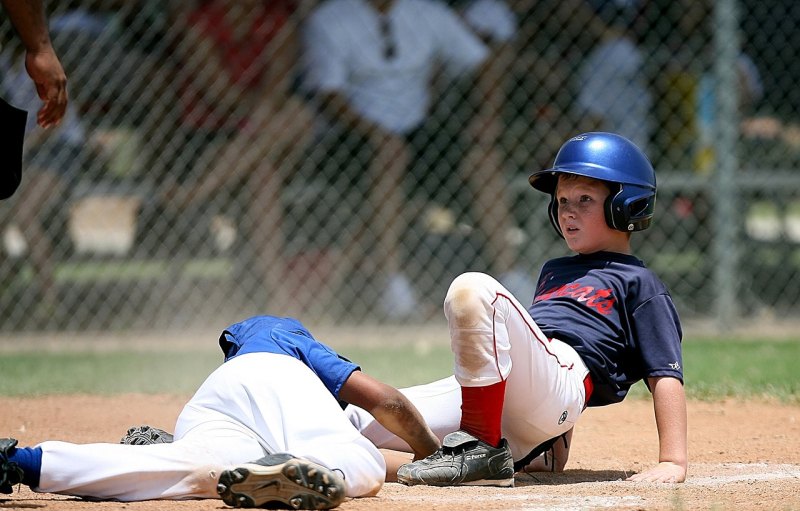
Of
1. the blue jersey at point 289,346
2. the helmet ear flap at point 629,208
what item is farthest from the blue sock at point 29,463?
the helmet ear flap at point 629,208

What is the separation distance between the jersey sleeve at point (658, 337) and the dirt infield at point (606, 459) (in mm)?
332

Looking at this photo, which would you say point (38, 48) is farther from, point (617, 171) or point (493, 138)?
point (493, 138)

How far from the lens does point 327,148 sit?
25.0 ft

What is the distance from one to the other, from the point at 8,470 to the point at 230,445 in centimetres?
54

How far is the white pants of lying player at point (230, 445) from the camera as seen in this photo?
277cm

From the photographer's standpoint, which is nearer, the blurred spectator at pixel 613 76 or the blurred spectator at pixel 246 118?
the blurred spectator at pixel 246 118

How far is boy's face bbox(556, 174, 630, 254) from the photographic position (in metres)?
3.52

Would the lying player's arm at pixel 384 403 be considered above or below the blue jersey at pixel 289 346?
below

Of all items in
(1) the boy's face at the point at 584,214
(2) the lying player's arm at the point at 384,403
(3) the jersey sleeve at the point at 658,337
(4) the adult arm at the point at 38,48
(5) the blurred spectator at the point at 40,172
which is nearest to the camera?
(2) the lying player's arm at the point at 384,403

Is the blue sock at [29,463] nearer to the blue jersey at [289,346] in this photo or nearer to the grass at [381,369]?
the blue jersey at [289,346]

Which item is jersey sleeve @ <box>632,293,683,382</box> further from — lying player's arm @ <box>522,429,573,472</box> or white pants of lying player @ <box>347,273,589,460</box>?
lying player's arm @ <box>522,429,573,472</box>

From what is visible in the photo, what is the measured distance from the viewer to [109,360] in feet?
22.2

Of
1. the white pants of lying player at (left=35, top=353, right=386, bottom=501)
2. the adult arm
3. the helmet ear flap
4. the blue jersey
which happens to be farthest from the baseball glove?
the helmet ear flap

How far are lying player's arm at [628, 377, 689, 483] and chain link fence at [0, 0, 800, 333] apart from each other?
14.0 feet
